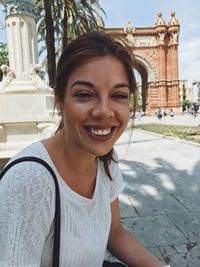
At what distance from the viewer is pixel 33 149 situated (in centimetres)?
121

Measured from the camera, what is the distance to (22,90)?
6.86m

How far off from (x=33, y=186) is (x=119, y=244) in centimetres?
85

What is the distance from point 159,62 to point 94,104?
44.4 m

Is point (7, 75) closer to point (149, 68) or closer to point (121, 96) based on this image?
point (121, 96)

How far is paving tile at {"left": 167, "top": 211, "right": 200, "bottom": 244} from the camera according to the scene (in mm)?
3152

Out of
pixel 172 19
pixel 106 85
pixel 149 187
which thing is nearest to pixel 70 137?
pixel 106 85

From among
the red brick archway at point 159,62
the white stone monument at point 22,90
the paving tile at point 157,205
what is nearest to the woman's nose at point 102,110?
the paving tile at point 157,205

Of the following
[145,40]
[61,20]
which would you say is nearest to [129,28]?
[145,40]

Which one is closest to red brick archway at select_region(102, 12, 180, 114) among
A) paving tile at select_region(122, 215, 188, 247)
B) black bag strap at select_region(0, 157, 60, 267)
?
paving tile at select_region(122, 215, 188, 247)

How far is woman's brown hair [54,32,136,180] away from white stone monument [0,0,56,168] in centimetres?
479

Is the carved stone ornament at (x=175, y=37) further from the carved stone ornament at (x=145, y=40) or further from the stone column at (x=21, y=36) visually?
the stone column at (x=21, y=36)

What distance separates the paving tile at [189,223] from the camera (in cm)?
315

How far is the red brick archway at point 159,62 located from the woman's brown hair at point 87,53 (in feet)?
139

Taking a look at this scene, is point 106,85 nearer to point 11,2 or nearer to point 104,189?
point 104,189
